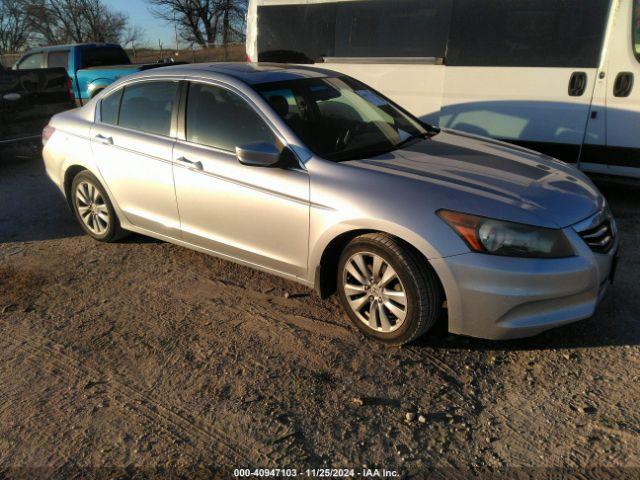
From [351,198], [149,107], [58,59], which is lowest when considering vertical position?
[351,198]

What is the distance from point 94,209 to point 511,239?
3.69 m

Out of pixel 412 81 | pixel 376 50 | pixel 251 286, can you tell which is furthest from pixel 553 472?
pixel 376 50

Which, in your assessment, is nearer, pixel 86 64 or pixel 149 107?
pixel 149 107

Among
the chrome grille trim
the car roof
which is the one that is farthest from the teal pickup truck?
the chrome grille trim

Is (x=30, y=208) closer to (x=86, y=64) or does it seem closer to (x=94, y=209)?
(x=94, y=209)

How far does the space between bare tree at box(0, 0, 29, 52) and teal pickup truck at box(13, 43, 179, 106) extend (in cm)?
4295

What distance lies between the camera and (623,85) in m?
5.27

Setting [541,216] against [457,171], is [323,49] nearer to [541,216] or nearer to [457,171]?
[457,171]

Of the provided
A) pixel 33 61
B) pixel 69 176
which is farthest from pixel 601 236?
pixel 33 61

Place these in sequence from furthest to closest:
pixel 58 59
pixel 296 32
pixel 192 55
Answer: pixel 192 55
pixel 58 59
pixel 296 32

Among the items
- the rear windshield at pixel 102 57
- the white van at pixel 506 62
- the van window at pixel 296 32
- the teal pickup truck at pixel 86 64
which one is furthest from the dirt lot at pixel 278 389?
the rear windshield at pixel 102 57

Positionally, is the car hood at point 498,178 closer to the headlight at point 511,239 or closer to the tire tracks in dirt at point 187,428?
the headlight at point 511,239

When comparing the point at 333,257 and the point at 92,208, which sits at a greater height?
the point at 333,257

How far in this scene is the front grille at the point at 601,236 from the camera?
293cm
